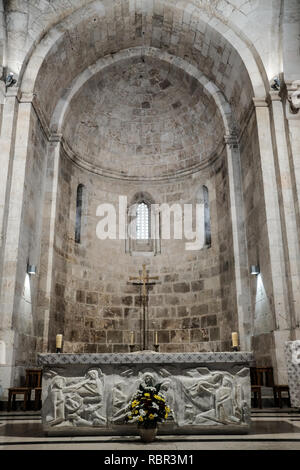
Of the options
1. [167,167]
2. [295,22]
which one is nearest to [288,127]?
[295,22]

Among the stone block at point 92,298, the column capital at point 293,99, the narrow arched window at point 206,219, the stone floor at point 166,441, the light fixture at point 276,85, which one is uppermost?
the light fixture at point 276,85

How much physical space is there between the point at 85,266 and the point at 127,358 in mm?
7849

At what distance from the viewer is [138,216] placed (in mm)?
14789

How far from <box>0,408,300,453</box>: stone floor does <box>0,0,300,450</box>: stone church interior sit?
6cm

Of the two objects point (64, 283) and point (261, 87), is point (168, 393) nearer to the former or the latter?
point (64, 283)

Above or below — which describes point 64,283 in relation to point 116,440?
above

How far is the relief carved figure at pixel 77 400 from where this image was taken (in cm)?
529

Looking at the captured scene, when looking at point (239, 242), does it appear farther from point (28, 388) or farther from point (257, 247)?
point (28, 388)

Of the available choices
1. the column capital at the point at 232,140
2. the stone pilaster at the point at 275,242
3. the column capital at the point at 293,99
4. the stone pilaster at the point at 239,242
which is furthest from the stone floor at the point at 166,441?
the column capital at the point at 232,140

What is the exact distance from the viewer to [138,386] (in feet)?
17.9

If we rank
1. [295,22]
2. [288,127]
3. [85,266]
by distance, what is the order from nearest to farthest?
[288,127], [295,22], [85,266]

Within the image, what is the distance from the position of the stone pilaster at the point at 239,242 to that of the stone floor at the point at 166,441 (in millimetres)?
4822

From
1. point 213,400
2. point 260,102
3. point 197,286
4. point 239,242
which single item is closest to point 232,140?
point 260,102

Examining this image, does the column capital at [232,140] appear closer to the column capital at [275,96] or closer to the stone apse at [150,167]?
the stone apse at [150,167]
